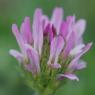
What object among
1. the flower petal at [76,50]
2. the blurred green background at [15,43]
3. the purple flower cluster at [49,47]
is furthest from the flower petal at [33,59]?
the blurred green background at [15,43]

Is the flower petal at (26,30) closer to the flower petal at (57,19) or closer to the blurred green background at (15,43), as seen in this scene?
the flower petal at (57,19)

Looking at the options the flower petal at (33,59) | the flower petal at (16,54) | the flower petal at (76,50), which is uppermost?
the flower petal at (76,50)

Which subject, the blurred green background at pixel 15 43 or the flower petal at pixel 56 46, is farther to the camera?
the blurred green background at pixel 15 43

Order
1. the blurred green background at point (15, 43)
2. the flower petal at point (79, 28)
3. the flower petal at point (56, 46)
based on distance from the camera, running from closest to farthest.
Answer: the flower petal at point (56, 46), the flower petal at point (79, 28), the blurred green background at point (15, 43)

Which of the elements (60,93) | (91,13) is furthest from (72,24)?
(91,13)

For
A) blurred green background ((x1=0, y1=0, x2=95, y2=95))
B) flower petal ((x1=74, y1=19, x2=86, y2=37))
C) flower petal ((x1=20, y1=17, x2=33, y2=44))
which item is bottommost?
flower petal ((x1=20, y1=17, x2=33, y2=44))

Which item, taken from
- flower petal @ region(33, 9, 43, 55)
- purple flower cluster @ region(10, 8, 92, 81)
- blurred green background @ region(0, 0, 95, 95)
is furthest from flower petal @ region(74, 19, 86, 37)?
blurred green background @ region(0, 0, 95, 95)

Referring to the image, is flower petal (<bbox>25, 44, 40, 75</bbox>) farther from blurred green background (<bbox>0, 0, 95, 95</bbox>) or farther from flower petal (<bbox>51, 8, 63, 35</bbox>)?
blurred green background (<bbox>0, 0, 95, 95</bbox>)

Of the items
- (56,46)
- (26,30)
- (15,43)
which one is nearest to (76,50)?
(56,46)
